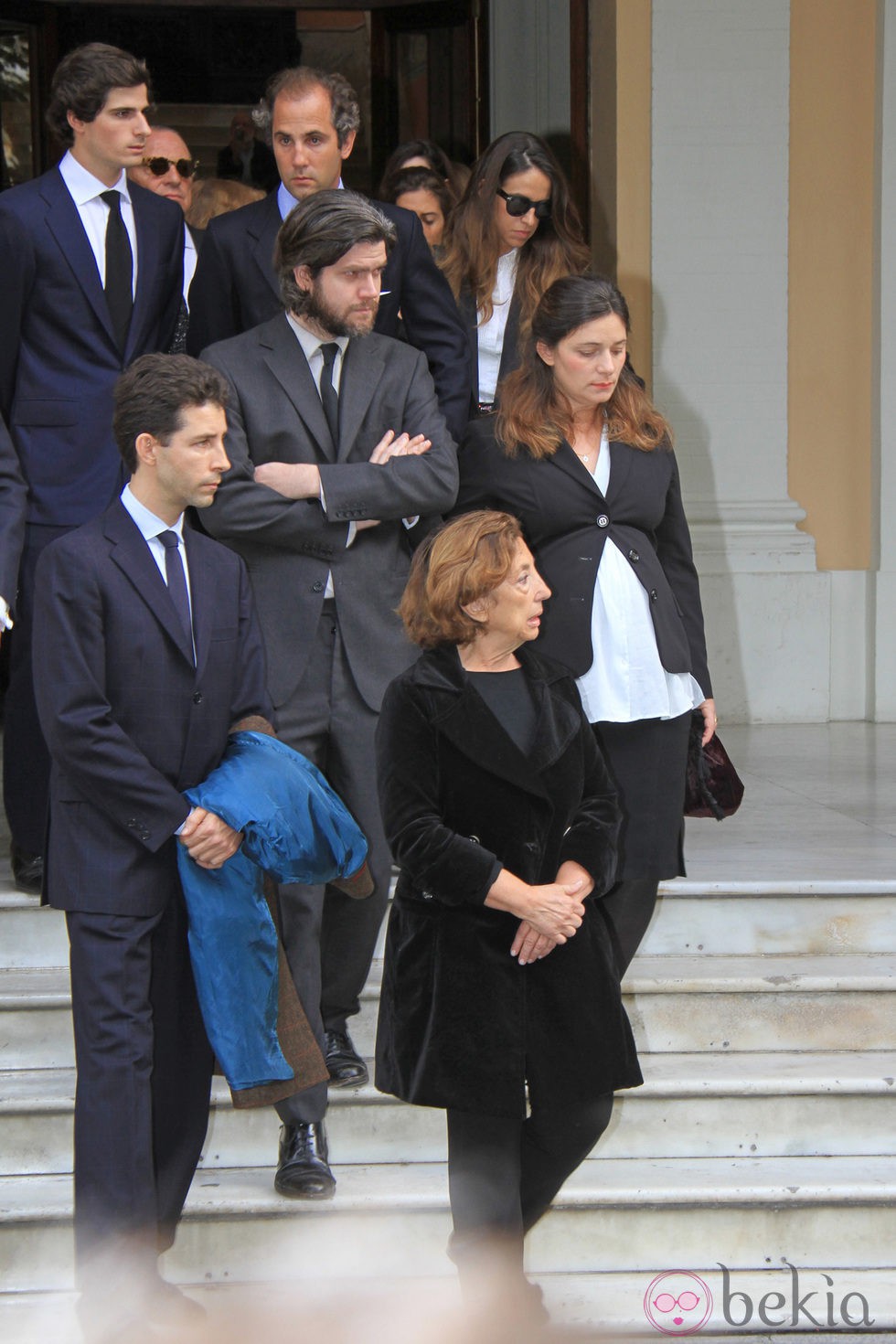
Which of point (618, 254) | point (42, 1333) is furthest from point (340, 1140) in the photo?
point (618, 254)

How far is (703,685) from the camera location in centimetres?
368

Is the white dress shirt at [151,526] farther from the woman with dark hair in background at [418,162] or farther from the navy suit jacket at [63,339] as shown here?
the woman with dark hair in background at [418,162]

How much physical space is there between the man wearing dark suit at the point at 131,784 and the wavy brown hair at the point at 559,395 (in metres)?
0.75

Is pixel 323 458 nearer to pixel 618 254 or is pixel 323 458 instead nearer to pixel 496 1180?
pixel 496 1180

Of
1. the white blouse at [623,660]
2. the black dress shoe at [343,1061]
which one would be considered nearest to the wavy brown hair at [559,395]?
the white blouse at [623,660]

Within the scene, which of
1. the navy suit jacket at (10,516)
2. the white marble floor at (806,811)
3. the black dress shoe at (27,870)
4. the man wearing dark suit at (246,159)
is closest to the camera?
the navy suit jacket at (10,516)

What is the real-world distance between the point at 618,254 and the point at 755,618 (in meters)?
1.73

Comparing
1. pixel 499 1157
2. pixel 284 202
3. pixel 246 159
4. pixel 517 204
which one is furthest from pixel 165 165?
pixel 246 159

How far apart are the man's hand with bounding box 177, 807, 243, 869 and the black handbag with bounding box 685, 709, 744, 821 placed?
1109mm

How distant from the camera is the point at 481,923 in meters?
2.95

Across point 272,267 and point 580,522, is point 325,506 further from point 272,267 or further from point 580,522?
point 272,267

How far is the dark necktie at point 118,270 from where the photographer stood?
13.0ft

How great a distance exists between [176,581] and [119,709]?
0.88ft

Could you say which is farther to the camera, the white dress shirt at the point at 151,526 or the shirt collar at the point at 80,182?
the shirt collar at the point at 80,182
